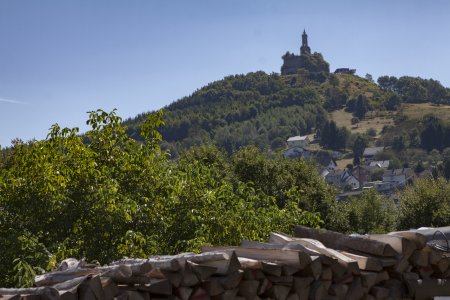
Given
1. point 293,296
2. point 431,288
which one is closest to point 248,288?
point 293,296

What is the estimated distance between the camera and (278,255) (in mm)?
6980

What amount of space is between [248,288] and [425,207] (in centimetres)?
3881

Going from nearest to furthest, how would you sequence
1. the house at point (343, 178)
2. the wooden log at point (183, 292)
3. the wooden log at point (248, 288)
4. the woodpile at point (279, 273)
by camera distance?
the woodpile at point (279, 273)
the wooden log at point (183, 292)
the wooden log at point (248, 288)
the house at point (343, 178)

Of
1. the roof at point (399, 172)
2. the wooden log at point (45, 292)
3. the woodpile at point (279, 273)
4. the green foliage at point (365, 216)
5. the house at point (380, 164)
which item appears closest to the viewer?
the wooden log at point (45, 292)

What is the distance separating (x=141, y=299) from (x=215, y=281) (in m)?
0.61

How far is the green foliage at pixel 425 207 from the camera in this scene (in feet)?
140

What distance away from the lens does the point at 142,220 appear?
43.9 feet

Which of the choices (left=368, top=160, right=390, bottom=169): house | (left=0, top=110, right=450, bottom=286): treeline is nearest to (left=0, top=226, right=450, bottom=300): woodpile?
(left=0, top=110, right=450, bottom=286): treeline

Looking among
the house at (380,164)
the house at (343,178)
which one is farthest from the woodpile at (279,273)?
the house at (380,164)

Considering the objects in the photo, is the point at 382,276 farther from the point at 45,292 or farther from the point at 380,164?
the point at 380,164

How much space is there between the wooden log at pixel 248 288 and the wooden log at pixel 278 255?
276 mm

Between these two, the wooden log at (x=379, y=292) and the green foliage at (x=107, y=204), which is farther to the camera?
the green foliage at (x=107, y=204)

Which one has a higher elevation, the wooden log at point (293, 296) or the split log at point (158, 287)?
the split log at point (158, 287)

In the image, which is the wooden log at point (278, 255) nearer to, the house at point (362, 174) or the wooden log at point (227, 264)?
the wooden log at point (227, 264)
